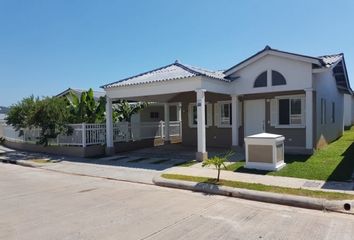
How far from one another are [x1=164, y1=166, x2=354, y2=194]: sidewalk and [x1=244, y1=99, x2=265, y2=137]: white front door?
17.9 feet

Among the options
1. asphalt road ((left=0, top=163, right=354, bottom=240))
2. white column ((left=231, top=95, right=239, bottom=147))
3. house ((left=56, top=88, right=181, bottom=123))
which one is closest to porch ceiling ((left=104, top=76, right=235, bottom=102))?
white column ((left=231, top=95, right=239, bottom=147))

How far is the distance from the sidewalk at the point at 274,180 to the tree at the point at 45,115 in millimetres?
8246

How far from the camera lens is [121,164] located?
14461 mm

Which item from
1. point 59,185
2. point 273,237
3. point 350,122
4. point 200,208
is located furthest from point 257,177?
point 350,122

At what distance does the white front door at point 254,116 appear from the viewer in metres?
16.5

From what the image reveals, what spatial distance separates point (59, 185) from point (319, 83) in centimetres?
1223

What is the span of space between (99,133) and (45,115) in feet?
9.84

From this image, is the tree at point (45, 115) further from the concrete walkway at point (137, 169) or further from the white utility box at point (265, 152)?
the white utility box at point (265, 152)

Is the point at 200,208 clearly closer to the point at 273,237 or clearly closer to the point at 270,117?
the point at 273,237

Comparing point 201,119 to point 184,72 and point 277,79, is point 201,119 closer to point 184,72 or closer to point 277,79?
point 184,72

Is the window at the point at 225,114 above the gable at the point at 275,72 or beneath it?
beneath

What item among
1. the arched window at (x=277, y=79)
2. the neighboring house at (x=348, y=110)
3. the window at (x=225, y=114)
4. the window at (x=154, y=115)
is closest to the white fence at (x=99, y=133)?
the window at (x=154, y=115)

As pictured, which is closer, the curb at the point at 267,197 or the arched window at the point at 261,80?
the curb at the point at 267,197

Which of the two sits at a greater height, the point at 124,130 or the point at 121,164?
the point at 124,130
